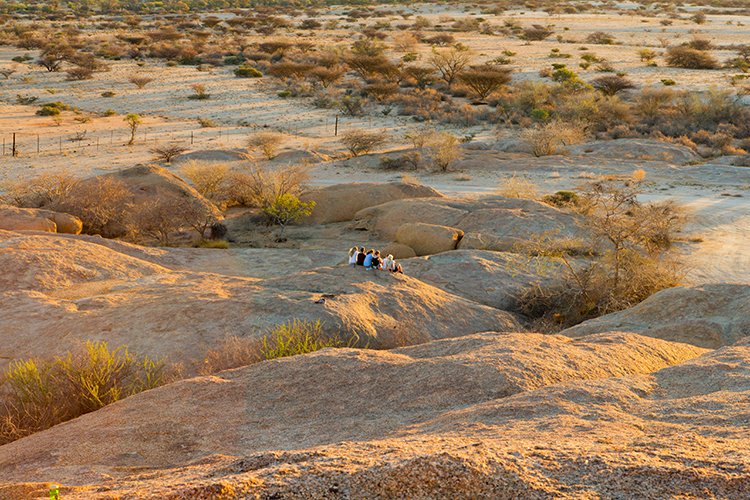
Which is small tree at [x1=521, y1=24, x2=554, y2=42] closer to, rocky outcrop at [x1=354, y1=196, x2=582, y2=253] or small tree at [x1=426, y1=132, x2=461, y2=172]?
small tree at [x1=426, y1=132, x2=461, y2=172]

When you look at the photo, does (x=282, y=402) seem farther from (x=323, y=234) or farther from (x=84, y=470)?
(x=323, y=234)

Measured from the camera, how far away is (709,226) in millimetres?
20469

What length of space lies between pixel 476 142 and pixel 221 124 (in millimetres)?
12032

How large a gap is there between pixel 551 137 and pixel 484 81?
10865 mm

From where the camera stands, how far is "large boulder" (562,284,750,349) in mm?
10133

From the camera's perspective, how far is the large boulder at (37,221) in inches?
657

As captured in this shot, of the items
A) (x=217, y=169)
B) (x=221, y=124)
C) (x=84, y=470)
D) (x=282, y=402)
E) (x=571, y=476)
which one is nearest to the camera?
(x=571, y=476)

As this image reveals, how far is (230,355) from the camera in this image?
8.91 meters

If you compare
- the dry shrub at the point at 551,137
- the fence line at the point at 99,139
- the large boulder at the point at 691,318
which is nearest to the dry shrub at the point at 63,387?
the large boulder at the point at 691,318

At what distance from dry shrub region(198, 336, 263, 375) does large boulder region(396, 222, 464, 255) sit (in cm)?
825

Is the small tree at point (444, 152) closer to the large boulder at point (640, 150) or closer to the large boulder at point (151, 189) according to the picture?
the large boulder at point (640, 150)

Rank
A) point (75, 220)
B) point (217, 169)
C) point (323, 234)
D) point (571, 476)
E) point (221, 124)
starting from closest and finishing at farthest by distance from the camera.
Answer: point (571, 476)
point (75, 220)
point (323, 234)
point (217, 169)
point (221, 124)

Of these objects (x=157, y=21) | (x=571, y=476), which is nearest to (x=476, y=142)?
(x=571, y=476)

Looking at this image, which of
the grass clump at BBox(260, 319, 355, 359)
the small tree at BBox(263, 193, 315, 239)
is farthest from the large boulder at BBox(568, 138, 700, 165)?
the grass clump at BBox(260, 319, 355, 359)
